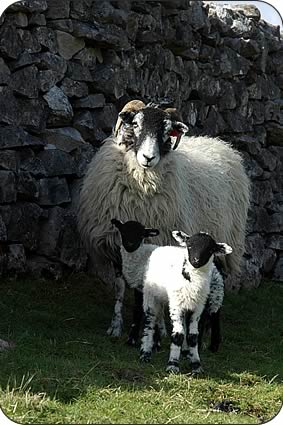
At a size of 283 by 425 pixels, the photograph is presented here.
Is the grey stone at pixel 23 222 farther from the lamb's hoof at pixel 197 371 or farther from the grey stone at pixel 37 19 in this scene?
the lamb's hoof at pixel 197 371

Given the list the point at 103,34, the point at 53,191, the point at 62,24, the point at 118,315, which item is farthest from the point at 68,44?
the point at 118,315

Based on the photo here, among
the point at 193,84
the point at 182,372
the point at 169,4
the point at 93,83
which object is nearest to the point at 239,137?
the point at 193,84

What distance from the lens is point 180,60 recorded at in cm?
965

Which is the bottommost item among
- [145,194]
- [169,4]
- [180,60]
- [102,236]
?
[102,236]

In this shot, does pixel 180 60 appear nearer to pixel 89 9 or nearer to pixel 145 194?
pixel 89 9

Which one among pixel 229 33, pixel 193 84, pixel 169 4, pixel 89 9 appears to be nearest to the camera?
pixel 89 9

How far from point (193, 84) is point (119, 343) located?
467cm

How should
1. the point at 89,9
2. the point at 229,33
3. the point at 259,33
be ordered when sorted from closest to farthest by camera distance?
the point at 89,9 < the point at 229,33 < the point at 259,33

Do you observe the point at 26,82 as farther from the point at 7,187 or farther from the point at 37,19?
the point at 7,187

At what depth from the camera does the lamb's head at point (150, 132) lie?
6301 millimetres

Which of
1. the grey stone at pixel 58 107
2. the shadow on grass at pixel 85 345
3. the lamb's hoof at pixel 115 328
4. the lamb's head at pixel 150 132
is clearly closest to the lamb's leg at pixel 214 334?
the shadow on grass at pixel 85 345

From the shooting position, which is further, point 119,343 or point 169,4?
point 169,4

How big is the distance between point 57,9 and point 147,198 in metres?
2.37

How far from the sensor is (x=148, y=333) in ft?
18.3
